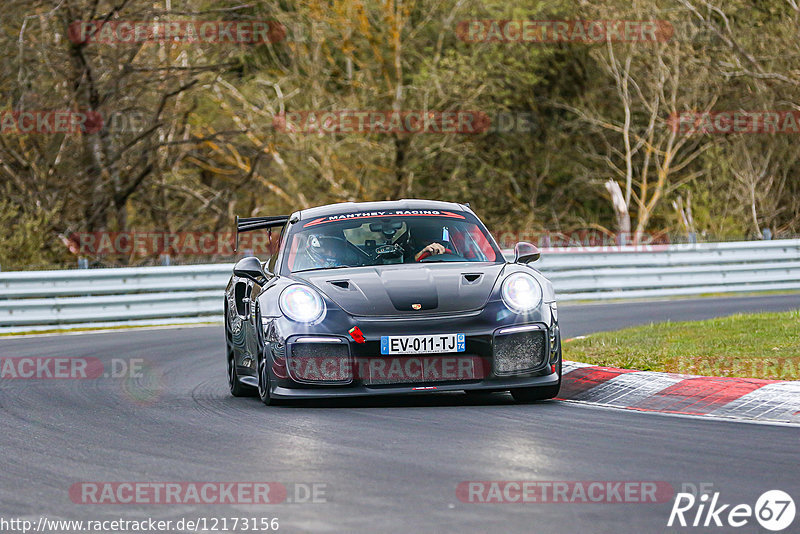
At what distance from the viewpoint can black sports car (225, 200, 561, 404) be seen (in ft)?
27.2

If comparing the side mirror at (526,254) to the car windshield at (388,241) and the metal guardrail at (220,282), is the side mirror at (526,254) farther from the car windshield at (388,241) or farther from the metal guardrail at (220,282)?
the metal guardrail at (220,282)

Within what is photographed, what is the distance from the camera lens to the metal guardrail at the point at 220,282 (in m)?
18.1

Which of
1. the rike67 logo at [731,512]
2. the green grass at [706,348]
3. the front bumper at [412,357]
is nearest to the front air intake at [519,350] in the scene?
the front bumper at [412,357]

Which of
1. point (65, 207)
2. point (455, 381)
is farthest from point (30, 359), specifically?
point (65, 207)

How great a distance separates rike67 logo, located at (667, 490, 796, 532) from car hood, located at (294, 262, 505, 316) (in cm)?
321

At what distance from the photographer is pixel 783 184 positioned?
33.0 meters

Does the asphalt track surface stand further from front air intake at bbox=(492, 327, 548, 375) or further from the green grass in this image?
the green grass

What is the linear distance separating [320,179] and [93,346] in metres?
18.4

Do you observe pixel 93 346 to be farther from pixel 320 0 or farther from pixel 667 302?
pixel 320 0

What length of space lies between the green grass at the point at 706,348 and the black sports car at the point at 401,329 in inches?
64.6

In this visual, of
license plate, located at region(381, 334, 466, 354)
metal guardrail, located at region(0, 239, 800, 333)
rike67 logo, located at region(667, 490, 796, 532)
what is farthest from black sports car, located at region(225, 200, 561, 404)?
metal guardrail, located at region(0, 239, 800, 333)

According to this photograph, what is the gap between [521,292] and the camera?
28.3ft

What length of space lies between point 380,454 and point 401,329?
1719 millimetres

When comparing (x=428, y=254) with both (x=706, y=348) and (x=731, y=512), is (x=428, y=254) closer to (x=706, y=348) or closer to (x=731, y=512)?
(x=706, y=348)
